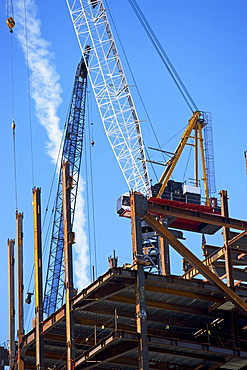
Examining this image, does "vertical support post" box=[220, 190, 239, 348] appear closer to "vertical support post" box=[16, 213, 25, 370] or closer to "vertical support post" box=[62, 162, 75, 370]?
"vertical support post" box=[62, 162, 75, 370]

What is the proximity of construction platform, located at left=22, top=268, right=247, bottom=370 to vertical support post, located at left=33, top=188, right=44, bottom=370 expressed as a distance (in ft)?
2.57

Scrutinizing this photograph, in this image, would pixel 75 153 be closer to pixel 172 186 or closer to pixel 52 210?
pixel 52 210

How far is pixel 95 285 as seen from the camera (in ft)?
230

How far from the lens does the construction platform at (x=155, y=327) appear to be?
227ft

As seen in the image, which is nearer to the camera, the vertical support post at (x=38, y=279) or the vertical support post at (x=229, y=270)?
the vertical support post at (x=229, y=270)

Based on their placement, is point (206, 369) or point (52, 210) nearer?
point (206, 369)

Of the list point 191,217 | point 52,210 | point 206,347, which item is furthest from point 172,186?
point 206,347

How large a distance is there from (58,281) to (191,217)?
53.5 metres

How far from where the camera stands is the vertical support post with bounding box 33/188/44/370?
7512 cm

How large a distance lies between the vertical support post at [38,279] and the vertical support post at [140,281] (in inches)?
432

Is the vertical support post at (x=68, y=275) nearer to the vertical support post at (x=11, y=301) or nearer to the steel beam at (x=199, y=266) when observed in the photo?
the steel beam at (x=199, y=266)

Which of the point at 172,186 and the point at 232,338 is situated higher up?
the point at 172,186

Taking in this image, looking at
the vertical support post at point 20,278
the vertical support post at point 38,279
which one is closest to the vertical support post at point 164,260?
the vertical support post at point 38,279

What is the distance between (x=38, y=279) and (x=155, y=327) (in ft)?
34.4
